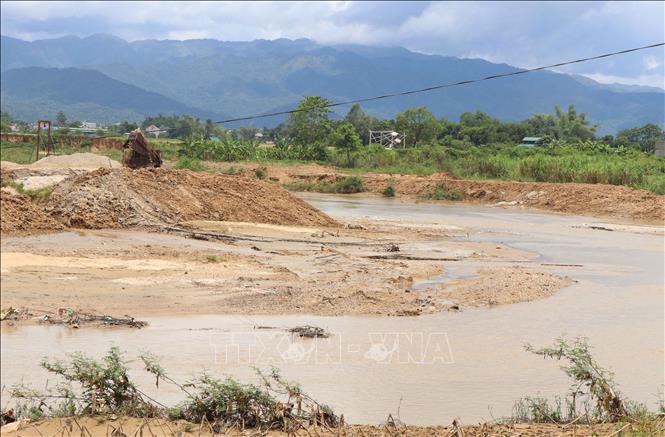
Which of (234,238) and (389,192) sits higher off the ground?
(234,238)

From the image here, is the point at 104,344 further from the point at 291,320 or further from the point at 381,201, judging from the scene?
the point at 381,201

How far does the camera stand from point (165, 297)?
11.9 metres

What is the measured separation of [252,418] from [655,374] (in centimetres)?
535

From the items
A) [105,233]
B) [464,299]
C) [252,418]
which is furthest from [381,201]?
[252,418]

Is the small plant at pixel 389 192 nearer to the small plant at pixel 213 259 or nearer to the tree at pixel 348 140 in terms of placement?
the tree at pixel 348 140

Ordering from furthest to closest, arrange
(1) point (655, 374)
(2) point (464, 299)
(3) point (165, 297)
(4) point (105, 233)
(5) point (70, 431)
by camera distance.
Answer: (4) point (105, 233)
(2) point (464, 299)
(3) point (165, 297)
(1) point (655, 374)
(5) point (70, 431)

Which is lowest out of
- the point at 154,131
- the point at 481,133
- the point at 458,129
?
the point at 154,131

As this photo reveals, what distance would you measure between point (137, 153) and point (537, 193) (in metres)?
17.3

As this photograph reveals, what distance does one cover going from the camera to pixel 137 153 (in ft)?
79.8

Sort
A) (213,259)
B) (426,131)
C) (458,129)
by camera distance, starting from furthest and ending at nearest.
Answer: (458,129), (426,131), (213,259)

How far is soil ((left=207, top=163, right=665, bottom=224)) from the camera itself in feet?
94.8

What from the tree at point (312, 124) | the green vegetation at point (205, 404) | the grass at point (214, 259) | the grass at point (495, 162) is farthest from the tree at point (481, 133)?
the green vegetation at point (205, 404)

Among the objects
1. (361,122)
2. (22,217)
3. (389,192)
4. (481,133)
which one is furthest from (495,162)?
(361,122)

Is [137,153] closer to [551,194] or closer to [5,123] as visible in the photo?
[551,194]
